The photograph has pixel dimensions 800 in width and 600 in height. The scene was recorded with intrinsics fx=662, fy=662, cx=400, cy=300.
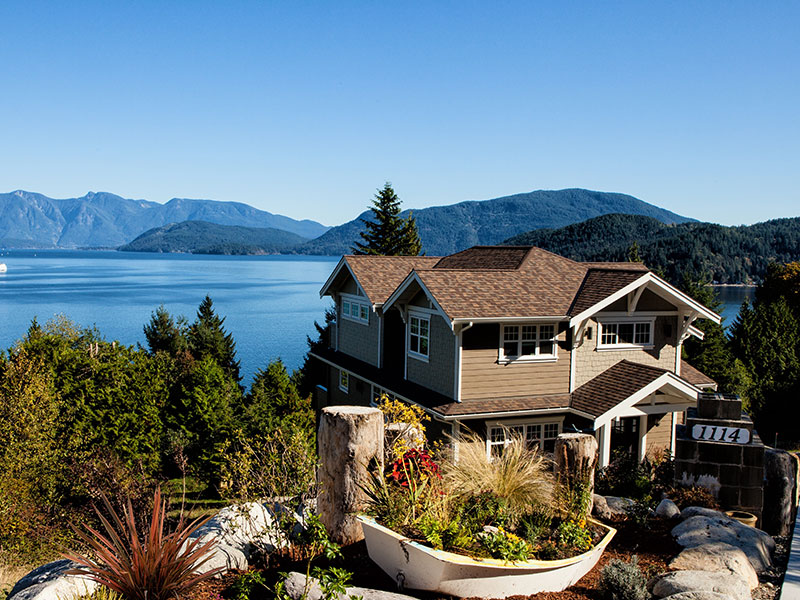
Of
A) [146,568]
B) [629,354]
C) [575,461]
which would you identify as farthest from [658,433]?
[146,568]

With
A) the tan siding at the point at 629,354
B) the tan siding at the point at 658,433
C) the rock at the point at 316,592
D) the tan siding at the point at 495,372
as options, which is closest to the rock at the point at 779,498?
the rock at the point at 316,592

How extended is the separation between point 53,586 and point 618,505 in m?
8.07

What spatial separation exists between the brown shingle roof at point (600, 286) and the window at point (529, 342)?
3.25 feet

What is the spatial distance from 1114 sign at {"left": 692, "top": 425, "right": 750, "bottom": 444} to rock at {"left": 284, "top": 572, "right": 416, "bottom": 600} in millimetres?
6817

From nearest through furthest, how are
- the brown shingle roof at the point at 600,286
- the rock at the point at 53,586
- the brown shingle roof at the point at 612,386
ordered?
the rock at the point at 53,586
the brown shingle roof at the point at 612,386
the brown shingle roof at the point at 600,286

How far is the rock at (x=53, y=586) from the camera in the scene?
6164mm

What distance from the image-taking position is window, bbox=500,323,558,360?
1959 centimetres

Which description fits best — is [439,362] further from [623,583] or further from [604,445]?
[623,583]

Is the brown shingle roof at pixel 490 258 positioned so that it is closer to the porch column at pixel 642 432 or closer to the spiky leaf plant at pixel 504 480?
the porch column at pixel 642 432

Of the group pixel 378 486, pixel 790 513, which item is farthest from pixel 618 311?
pixel 378 486

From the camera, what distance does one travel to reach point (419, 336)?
2123cm

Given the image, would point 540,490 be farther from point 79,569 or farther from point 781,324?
point 781,324

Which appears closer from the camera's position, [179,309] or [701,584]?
[701,584]

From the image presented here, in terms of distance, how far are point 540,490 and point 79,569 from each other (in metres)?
5.48
